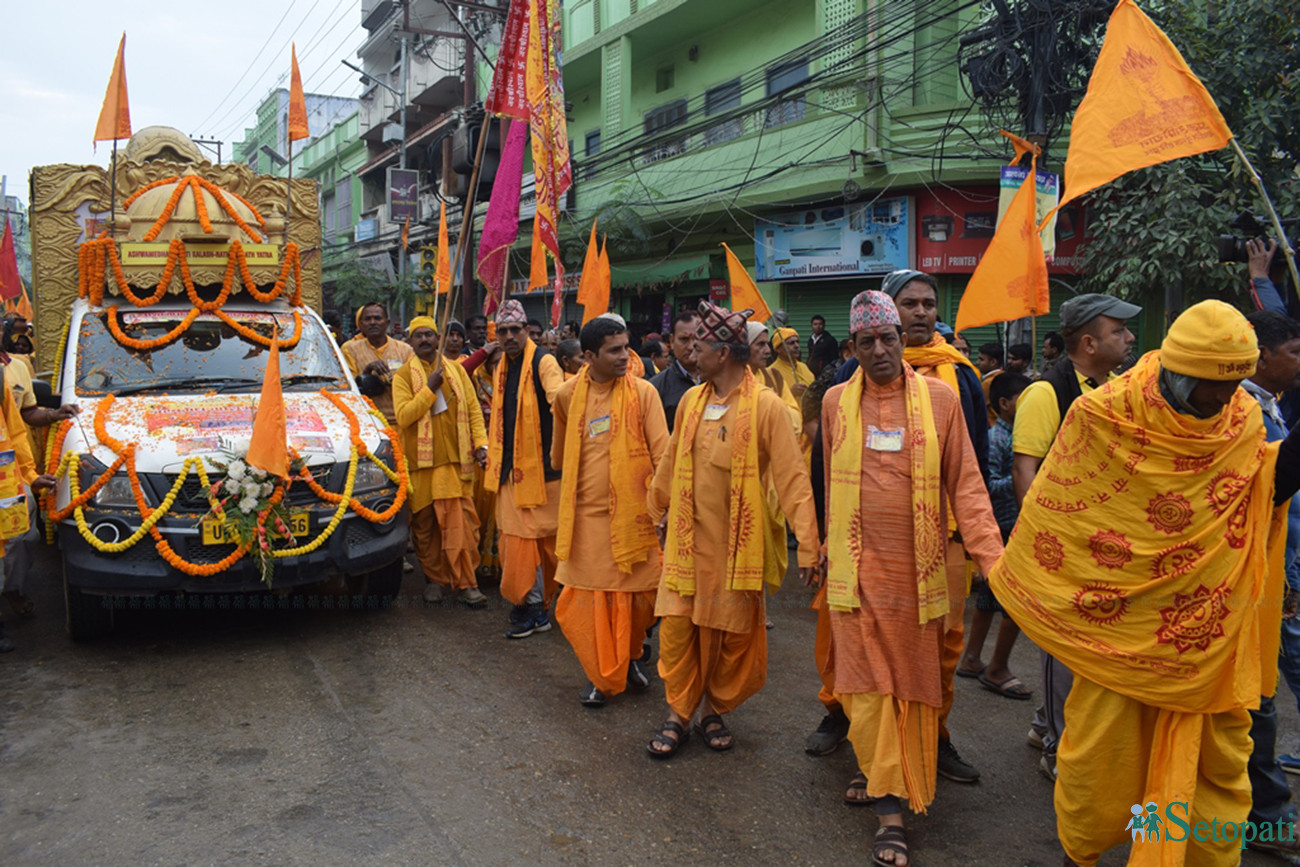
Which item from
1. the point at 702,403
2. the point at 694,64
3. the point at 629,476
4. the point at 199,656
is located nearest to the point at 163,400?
the point at 199,656

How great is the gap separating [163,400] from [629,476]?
296 cm

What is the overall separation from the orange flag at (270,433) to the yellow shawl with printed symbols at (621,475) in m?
1.54

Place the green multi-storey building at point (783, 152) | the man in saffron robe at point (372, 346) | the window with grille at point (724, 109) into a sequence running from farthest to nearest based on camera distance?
1. the window with grille at point (724, 109)
2. the green multi-storey building at point (783, 152)
3. the man in saffron robe at point (372, 346)

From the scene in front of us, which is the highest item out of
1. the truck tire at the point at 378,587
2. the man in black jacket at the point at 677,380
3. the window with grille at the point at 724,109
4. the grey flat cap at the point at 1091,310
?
the window with grille at the point at 724,109

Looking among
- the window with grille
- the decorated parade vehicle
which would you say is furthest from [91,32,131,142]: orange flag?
the window with grille

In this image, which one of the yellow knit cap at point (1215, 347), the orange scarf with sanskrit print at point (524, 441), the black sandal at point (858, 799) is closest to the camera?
the yellow knit cap at point (1215, 347)

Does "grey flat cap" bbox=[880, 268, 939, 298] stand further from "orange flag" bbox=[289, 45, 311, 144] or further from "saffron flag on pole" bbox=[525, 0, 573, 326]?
"orange flag" bbox=[289, 45, 311, 144]

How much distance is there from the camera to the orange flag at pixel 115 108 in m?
6.72

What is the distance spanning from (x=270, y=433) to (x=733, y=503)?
2.60 meters

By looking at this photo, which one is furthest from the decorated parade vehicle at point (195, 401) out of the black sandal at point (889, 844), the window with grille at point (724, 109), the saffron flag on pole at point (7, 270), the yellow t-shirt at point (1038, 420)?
the window with grille at point (724, 109)

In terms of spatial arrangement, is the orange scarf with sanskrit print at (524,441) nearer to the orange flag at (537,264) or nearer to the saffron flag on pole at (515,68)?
the orange flag at (537,264)

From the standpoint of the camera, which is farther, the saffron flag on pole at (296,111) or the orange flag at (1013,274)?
the saffron flag on pole at (296,111)

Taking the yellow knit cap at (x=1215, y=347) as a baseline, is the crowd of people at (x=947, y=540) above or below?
below

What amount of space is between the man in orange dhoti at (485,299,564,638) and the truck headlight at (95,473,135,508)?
6.26 ft
